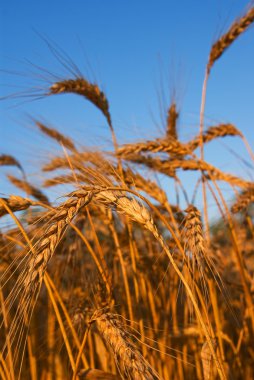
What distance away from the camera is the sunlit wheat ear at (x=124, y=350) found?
1269 mm

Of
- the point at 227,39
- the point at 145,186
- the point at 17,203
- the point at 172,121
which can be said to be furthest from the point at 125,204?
the point at 172,121

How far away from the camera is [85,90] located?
9.71 ft

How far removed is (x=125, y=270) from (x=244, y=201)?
100 centimetres

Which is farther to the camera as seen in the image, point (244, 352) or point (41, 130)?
point (41, 130)

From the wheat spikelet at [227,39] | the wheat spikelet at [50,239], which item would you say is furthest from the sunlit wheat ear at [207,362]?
the wheat spikelet at [227,39]

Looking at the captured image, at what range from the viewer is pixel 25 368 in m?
2.60

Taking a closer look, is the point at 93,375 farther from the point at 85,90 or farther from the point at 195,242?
the point at 85,90

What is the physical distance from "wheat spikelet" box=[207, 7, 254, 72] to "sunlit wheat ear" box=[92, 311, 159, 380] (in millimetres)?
2304

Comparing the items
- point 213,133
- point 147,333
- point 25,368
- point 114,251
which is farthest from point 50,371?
point 213,133

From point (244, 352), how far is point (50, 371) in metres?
1.06

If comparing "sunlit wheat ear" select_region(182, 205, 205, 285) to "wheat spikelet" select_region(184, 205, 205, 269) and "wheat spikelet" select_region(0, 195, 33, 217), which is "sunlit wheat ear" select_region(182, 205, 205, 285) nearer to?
"wheat spikelet" select_region(184, 205, 205, 269)

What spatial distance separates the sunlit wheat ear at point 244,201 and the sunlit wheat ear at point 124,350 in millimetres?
1780

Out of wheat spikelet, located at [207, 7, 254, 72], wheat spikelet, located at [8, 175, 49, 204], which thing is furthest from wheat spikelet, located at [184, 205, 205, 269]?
wheat spikelet, located at [8, 175, 49, 204]

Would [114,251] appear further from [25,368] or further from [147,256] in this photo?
[25,368]
